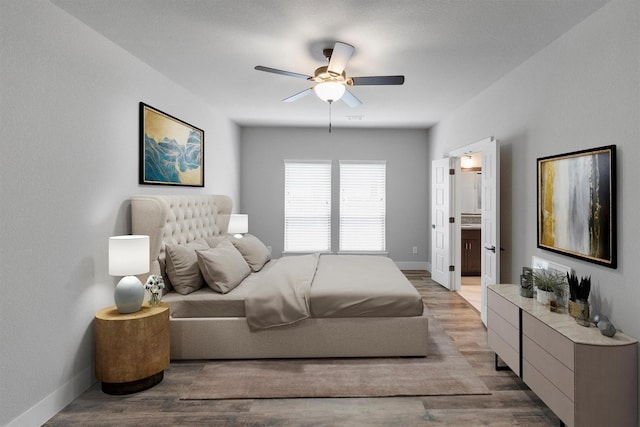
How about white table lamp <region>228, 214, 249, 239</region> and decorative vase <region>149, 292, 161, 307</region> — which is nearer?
decorative vase <region>149, 292, 161, 307</region>

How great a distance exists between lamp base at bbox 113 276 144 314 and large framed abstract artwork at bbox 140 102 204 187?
109 cm

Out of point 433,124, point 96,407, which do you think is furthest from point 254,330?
point 433,124

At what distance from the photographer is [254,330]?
3062 mm

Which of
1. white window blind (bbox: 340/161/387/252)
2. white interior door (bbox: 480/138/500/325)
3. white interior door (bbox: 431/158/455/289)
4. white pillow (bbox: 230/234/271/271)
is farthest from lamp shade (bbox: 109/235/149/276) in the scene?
white window blind (bbox: 340/161/387/252)

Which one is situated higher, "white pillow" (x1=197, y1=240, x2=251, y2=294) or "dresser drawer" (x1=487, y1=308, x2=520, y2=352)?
"white pillow" (x1=197, y1=240, x2=251, y2=294)

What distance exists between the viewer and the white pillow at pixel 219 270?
323 centimetres

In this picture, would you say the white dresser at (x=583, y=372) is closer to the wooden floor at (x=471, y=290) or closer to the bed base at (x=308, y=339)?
the bed base at (x=308, y=339)

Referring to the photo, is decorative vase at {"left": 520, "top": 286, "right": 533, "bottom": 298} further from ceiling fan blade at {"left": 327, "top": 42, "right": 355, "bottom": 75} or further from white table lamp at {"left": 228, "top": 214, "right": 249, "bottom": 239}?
white table lamp at {"left": 228, "top": 214, "right": 249, "bottom": 239}

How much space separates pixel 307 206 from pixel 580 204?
15.1 ft

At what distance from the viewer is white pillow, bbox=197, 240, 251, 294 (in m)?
3.23

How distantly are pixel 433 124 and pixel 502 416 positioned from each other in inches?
190

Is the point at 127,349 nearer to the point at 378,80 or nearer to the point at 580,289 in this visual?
the point at 378,80

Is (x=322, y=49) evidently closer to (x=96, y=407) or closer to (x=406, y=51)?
(x=406, y=51)

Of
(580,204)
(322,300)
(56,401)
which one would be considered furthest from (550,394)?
(56,401)
